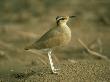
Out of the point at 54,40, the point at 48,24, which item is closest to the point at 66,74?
the point at 54,40

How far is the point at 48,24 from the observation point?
15.0 m

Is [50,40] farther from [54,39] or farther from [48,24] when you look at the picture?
[48,24]

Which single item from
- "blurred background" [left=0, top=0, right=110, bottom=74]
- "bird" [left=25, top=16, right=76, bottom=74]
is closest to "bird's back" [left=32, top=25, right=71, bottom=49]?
"bird" [left=25, top=16, right=76, bottom=74]

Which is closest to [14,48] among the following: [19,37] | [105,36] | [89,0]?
[19,37]

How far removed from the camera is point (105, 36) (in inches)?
527

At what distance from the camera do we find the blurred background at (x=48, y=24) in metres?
11.8

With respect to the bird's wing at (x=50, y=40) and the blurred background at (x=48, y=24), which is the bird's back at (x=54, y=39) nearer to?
the bird's wing at (x=50, y=40)

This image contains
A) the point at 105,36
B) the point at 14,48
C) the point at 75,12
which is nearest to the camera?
the point at 14,48

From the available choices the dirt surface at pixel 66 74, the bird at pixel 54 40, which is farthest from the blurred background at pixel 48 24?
the bird at pixel 54 40

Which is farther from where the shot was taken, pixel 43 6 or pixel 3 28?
pixel 43 6

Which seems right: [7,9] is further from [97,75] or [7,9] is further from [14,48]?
[97,75]

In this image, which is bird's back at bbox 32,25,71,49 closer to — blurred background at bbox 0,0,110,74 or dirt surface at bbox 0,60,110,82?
dirt surface at bbox 0,60,110,82

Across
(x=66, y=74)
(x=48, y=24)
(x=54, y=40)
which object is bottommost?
(x=66, y=74)

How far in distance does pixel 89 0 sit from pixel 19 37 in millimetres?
3848
